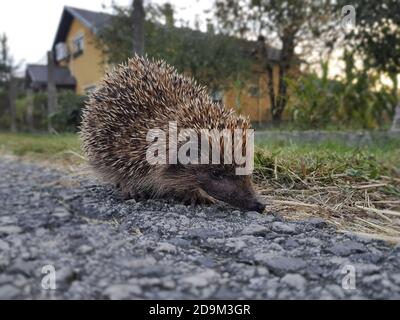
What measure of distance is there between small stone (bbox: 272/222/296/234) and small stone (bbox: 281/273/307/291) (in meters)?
0.86

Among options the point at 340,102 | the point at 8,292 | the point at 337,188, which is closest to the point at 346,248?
the point at 337,188

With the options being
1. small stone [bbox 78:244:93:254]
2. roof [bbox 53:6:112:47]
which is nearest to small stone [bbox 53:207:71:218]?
small stone [bbox 78:244:93:254]

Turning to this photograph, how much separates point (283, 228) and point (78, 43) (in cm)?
2897

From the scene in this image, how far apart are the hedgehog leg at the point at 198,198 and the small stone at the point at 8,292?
226 cm

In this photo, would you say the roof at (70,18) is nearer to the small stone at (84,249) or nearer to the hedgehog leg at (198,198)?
the hedgehog leg at (198,198)

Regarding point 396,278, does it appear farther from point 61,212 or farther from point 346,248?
point 61,212

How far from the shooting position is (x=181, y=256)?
2252mm

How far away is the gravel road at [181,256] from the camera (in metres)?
1.78

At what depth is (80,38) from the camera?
29.1 m

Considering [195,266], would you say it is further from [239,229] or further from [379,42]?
[379,42]

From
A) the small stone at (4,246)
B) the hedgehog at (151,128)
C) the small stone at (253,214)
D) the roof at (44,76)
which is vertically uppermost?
the roof at (44,76)

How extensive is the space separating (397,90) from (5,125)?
79.0 feet

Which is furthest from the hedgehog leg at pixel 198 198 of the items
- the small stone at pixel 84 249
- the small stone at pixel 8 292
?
the small stone at pixel 8 292

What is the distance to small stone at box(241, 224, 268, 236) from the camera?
109 inches
